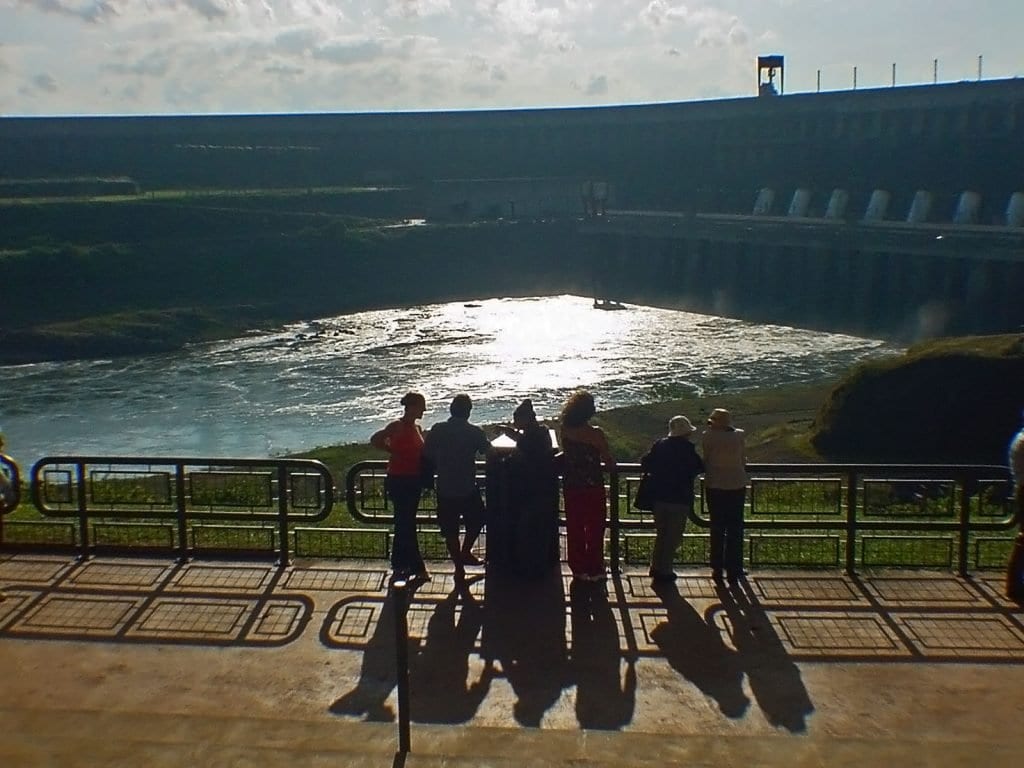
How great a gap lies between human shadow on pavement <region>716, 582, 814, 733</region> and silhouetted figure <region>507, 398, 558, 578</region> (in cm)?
119

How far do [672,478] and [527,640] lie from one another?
1.56m

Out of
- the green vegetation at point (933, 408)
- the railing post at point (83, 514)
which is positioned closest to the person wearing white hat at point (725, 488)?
the railing post at point (83, 514)

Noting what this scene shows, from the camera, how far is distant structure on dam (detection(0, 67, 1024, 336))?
58375 millimetres

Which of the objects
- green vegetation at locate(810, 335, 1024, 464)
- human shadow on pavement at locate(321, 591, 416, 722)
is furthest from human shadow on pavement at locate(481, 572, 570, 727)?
green vegetation at locate(810, 335, 1024, 464)

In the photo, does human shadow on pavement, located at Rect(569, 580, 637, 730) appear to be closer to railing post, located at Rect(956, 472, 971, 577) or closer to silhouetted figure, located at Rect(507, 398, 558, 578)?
silhouetted figure, located at Rect(507, 398, 558, 578)

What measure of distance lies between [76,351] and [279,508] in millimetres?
42770

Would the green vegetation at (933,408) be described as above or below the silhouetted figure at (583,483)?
below

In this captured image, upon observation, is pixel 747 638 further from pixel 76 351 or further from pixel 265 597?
pixel 76 351

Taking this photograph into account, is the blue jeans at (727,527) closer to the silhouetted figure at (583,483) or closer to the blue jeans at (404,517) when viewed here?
the silhouetted figure at (583,483)

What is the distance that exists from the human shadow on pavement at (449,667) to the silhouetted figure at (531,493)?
0.47 meters

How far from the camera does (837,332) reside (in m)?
52.2

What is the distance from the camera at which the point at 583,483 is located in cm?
815

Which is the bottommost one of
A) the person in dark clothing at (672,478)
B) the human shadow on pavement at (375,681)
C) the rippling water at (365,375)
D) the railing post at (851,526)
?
the rippling water at (365,375)

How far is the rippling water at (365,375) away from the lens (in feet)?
111
